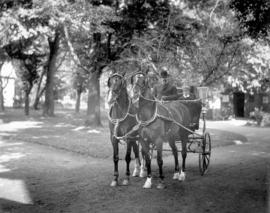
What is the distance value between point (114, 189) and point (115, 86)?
246 cm

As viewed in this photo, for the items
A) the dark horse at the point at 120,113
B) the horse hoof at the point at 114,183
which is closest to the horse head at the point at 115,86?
the dark horse at the point at 120,113

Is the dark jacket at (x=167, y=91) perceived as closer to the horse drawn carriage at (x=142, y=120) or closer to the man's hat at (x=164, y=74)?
the man's hat at (x=164, y=74)

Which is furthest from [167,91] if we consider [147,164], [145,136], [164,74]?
[147,164]

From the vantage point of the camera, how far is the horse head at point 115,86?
893 centimetres

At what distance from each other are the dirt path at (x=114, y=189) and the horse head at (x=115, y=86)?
2.17 meters

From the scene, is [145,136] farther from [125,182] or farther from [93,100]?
[93,100]

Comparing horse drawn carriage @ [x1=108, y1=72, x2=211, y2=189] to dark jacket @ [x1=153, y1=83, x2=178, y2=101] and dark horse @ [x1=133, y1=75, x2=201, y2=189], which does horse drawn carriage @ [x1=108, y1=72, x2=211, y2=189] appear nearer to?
dark horse @ [x1=133, y1=75, x2=201, y2=189]

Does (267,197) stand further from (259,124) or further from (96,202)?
(259,124)

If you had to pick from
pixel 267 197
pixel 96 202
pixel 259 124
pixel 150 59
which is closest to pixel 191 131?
pixel 267 197

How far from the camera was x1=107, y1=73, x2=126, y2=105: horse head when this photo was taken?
29.3 feet

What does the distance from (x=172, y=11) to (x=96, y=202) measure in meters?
14.6

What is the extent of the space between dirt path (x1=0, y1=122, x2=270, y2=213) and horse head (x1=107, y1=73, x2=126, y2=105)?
2170 millimetres

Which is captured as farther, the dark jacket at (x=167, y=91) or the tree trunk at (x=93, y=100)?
the tree trunk at (x=93, y=100)

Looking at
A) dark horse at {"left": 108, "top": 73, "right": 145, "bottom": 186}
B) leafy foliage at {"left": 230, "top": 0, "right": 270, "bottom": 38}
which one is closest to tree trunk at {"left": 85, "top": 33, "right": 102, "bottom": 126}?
leafy foliage at {"left": 230, "top": 0, "right": 270, "bottom": 38}
